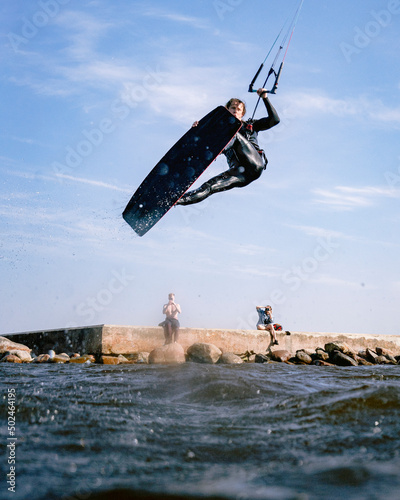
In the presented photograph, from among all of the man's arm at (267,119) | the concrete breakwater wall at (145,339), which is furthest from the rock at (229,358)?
the man's arm at (267,119)

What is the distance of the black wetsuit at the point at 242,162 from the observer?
22.7ft

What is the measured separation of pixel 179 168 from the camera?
7.23 metres

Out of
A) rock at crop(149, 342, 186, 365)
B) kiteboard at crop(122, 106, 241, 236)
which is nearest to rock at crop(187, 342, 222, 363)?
rock at crop(149, 342, 186, 365)

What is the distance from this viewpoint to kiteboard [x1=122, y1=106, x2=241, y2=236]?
280 inches

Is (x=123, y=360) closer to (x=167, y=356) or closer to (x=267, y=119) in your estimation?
(x=167, y=356)

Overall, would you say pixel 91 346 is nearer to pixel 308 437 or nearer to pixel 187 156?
pixel 187 156

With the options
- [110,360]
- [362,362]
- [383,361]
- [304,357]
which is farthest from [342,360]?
[110,360]

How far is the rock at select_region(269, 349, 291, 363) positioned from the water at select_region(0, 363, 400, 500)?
5512 millimetres

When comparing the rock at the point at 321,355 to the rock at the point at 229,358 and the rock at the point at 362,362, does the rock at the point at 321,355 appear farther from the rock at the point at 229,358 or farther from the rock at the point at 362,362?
the rock at the point at 229,358

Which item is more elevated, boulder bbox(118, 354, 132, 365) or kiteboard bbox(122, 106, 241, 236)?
kiteboard bbox(122, 106, 241, 236)

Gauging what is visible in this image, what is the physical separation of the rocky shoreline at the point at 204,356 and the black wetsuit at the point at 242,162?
3545 millimetres

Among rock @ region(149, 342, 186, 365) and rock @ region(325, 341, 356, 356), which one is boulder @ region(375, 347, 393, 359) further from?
rock @ region(149, 342, 186, 365)

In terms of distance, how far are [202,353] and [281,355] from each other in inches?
86.5

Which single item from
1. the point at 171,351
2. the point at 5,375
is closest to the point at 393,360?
the point at 171,351
